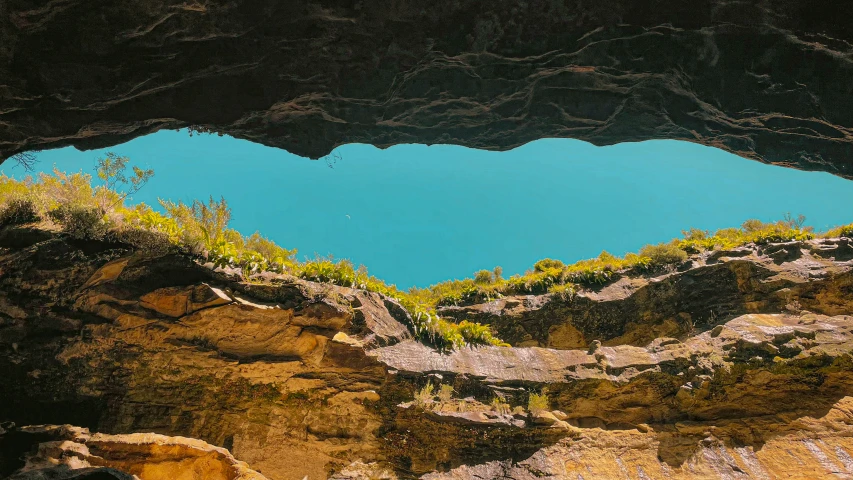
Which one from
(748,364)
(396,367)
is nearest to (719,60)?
(748,364)

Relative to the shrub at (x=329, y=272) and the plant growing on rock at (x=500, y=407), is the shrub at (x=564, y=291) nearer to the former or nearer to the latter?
the plant growing on rock at (x=500, y=407)

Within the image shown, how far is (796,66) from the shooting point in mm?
9234

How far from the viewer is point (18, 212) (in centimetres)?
978

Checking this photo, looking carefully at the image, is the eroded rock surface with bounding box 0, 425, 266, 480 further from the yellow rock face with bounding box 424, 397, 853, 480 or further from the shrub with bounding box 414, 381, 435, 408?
the yellow rock face with bounding box 424, 397, 853, 480

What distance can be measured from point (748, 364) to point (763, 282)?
4.58 m

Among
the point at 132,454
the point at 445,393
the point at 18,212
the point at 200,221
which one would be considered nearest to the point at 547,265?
the point at 445,393

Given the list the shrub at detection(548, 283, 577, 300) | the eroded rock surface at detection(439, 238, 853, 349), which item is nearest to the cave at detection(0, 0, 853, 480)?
the eroded rock surface at detection(439, 238, 853, 349)

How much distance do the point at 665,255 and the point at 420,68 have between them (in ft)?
36.0

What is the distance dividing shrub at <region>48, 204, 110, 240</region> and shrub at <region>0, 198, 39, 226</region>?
723 mm

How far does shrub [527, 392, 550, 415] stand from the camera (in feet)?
33.6

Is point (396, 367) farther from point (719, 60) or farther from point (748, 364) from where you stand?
point (719, 60)

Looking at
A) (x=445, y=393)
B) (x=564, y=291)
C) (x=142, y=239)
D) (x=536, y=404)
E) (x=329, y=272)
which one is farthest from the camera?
(x=564, y=291)

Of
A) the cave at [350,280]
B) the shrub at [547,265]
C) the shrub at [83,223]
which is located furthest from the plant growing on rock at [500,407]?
the shrub at [83,223]

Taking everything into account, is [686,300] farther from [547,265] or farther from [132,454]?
[132,454]
